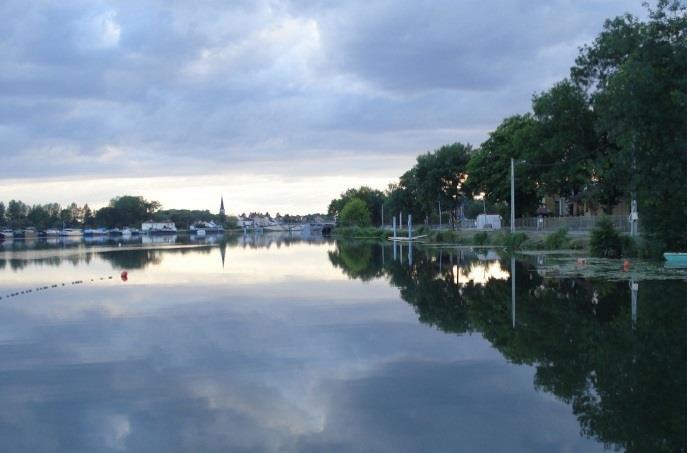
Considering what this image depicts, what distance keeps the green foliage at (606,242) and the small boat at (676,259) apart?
629 cm

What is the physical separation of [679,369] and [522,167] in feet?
176

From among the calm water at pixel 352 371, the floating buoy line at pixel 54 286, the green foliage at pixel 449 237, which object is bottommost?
the calm water at pixel 352 371

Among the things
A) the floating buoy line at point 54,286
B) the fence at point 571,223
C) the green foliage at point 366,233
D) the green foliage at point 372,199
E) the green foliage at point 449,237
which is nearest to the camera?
the floating buoy line at point 54,286

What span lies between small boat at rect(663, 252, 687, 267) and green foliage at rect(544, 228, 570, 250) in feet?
55.5

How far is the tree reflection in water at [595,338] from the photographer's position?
30.8 ft

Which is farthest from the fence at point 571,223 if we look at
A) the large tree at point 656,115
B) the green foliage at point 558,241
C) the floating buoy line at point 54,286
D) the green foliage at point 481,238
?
the floating buoy line at point 54,286

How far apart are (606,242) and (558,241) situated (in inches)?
468

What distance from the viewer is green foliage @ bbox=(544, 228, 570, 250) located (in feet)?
171

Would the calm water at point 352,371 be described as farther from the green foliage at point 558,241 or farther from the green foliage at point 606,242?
the green foliage at point 558,241

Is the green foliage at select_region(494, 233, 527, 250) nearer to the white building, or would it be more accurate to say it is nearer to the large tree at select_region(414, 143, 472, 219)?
the white building

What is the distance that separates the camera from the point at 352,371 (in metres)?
12.7

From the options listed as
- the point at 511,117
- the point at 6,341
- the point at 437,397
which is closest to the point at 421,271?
the point at 6,341

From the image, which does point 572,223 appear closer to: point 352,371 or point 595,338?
point 595,338

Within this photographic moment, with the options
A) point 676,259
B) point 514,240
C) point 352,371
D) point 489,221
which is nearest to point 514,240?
point 514,240
